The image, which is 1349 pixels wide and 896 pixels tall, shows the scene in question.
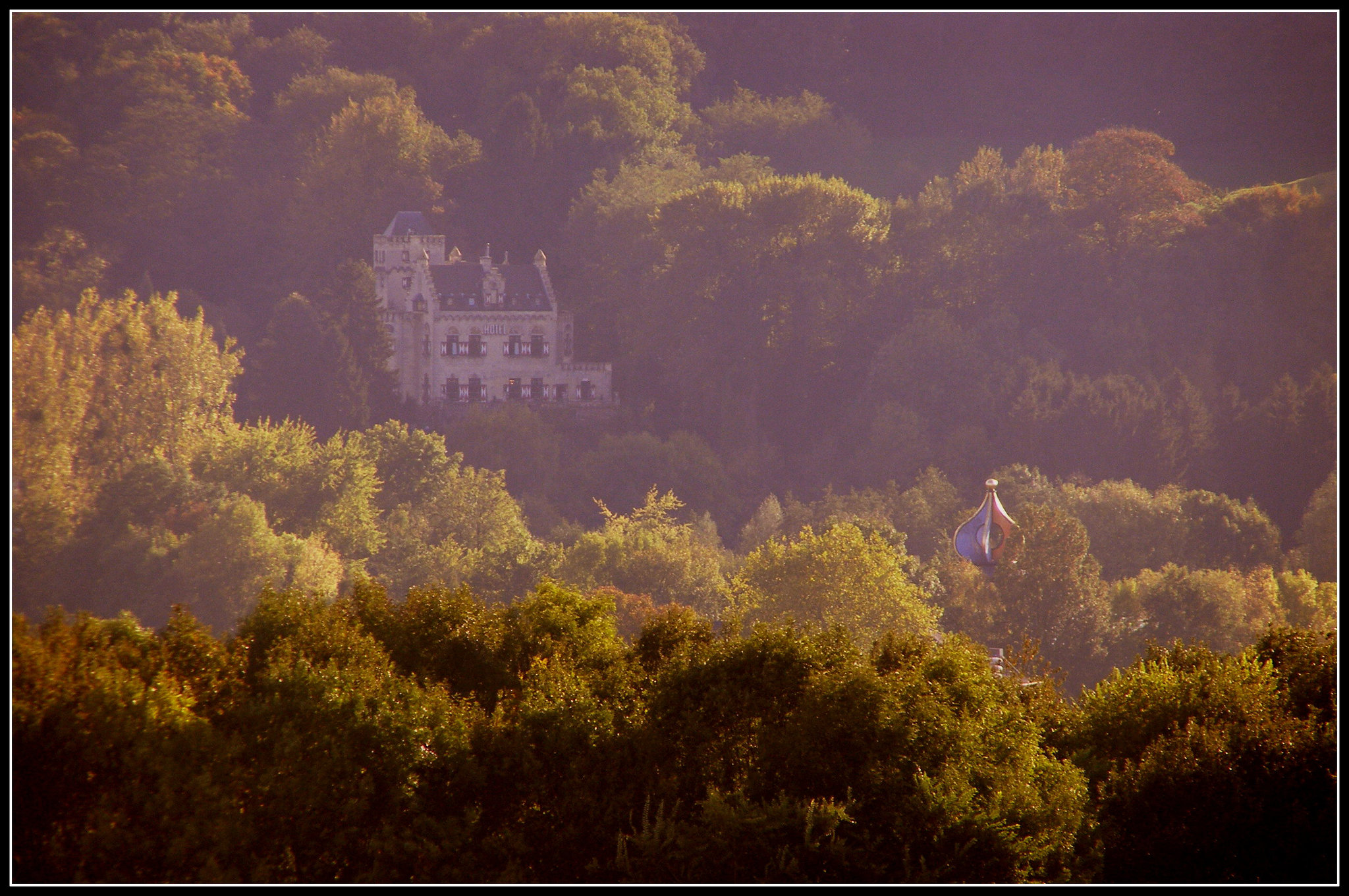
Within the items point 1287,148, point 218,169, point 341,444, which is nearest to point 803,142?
point 1287,148

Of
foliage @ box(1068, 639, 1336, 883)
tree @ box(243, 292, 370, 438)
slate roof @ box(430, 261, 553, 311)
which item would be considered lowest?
foliage @ box(1068, 639, 1336, 883)

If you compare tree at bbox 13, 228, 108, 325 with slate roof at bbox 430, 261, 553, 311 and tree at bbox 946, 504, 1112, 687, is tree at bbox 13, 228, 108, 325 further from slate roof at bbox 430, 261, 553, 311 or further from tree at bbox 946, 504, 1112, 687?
tree at bbox 946, 504, 1112, 687

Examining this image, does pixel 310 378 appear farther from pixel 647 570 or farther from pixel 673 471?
pixel 647 570

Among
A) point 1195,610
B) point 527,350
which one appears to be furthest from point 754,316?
point 1195,610

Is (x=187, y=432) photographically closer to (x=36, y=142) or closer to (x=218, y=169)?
(x=36, y=142)

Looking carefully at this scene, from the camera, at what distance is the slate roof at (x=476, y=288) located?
6456 centimetres

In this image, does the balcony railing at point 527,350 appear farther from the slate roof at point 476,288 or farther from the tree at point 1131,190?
the tree at point 1131,190

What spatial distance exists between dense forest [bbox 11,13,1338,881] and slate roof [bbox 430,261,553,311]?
3340mm

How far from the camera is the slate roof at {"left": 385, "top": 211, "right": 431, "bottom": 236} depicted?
67.4 m

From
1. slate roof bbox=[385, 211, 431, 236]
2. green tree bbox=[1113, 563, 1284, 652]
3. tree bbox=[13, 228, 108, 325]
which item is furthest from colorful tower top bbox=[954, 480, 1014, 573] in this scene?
tree bbox=[13, 228, 108, 325]

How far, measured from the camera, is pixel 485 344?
64.1 meters

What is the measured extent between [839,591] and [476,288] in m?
36.1

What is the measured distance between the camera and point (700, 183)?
75062 mm

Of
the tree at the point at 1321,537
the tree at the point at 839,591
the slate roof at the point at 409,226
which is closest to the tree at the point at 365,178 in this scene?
the slate roof at the point at 409,226
